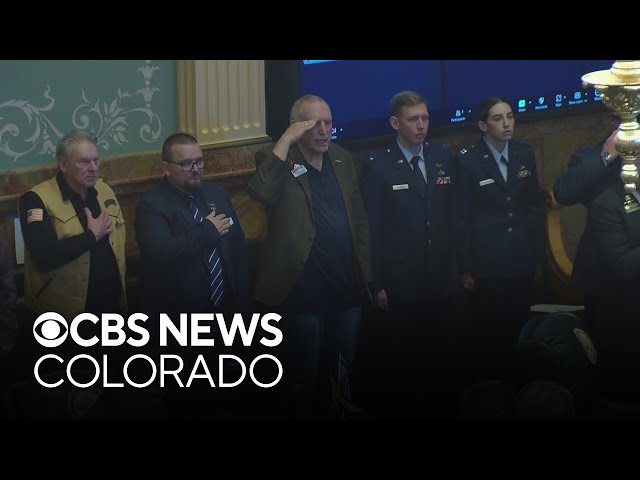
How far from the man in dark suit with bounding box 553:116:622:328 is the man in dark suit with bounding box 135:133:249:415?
1.63 m

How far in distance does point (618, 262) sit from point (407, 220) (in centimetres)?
104

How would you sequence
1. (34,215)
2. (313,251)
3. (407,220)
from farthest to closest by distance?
(407,220) < (313,251) < (34,215)

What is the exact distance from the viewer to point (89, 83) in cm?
672

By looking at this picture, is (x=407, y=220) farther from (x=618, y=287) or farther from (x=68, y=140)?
(x=68, y=140)

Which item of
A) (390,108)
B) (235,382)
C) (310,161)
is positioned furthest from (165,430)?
(390,108)

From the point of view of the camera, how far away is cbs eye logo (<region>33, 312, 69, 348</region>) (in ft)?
22.2

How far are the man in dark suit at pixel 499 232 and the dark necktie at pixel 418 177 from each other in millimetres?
186

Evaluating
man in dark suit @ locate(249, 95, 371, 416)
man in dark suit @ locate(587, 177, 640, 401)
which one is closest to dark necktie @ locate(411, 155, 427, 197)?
man in dark suit @ locate(249, 95, 371, 416)

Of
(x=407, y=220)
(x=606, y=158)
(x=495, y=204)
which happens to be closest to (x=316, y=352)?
(x=407, y=220)

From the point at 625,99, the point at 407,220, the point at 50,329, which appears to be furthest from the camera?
the point at 407,220

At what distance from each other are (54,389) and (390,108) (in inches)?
82.3

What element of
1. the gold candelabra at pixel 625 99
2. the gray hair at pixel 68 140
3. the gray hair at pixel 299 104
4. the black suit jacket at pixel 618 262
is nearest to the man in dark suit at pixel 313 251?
the gray hair at pixel 299 104

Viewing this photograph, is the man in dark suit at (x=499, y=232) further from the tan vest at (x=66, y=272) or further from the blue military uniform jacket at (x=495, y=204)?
the tan vest at (x=66, y=272)

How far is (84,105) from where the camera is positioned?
22.0 feet
